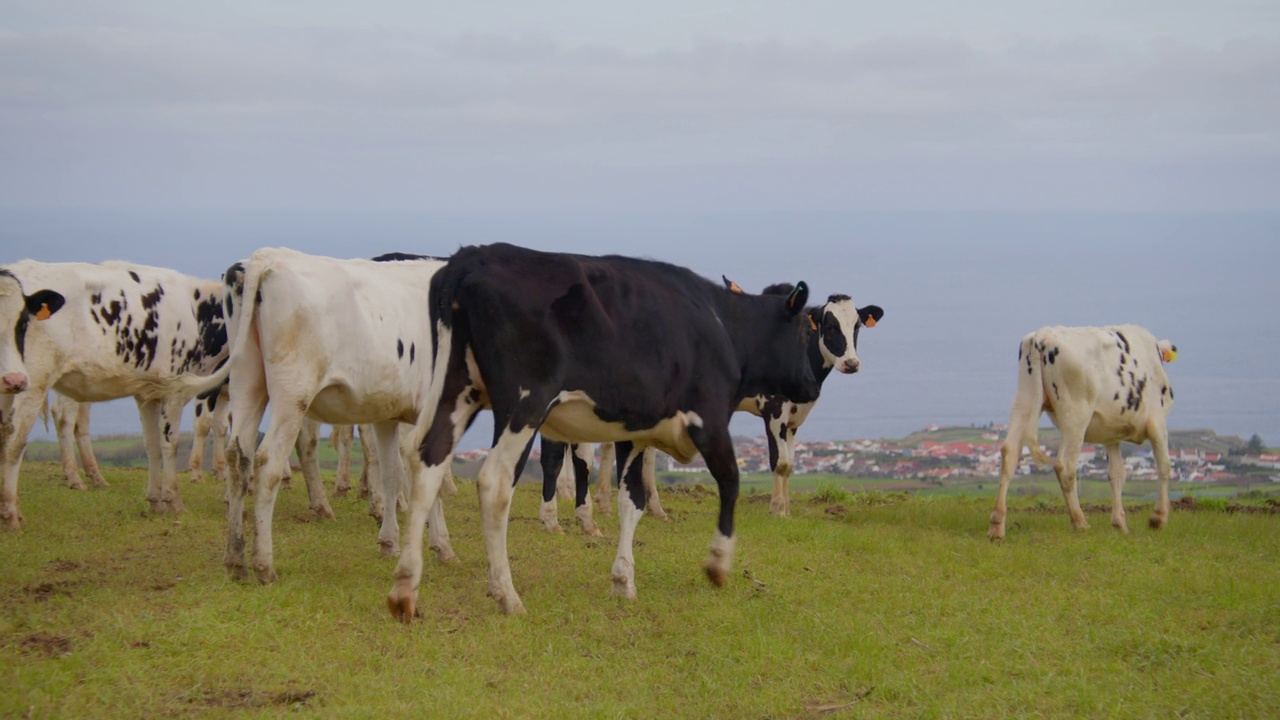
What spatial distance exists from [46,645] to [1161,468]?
1231cm

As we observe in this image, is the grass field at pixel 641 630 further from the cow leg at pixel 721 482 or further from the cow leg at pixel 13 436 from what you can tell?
the cow leg at pixel 13 436

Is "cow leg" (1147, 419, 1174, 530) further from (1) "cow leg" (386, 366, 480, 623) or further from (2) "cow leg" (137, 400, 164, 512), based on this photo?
(2) "cow leg" (137, 400, 164, 512)

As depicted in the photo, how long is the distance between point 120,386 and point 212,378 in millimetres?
3564

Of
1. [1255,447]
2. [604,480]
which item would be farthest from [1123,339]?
[1255,447]

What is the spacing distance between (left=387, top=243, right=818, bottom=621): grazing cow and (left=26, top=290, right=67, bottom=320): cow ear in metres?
4.60

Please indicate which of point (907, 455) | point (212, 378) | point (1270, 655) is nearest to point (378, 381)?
point (212, 378)

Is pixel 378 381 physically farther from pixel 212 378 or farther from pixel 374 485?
pixel 374 485

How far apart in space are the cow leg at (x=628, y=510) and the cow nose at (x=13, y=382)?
536cm

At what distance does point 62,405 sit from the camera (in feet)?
49.9

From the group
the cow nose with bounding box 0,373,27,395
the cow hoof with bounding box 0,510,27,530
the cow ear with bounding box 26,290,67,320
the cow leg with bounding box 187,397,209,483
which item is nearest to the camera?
the cow nose with bounding box 0,373,27,395

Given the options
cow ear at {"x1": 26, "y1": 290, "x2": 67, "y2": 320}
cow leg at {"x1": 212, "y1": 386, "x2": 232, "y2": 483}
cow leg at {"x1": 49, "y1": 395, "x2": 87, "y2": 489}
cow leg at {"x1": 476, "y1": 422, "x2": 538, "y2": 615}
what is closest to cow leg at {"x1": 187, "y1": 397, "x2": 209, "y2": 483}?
cow leg at {"x1": 212, "y1": 386, "x2": 232, "y2": 483}

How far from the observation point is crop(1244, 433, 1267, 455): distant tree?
26.5 m

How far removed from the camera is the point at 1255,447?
27.0 m

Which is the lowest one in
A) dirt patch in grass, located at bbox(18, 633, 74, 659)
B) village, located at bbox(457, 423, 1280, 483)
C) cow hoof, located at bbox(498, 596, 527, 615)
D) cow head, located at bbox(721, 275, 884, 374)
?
village, located at bbox(457, 423, 1280, 483)
